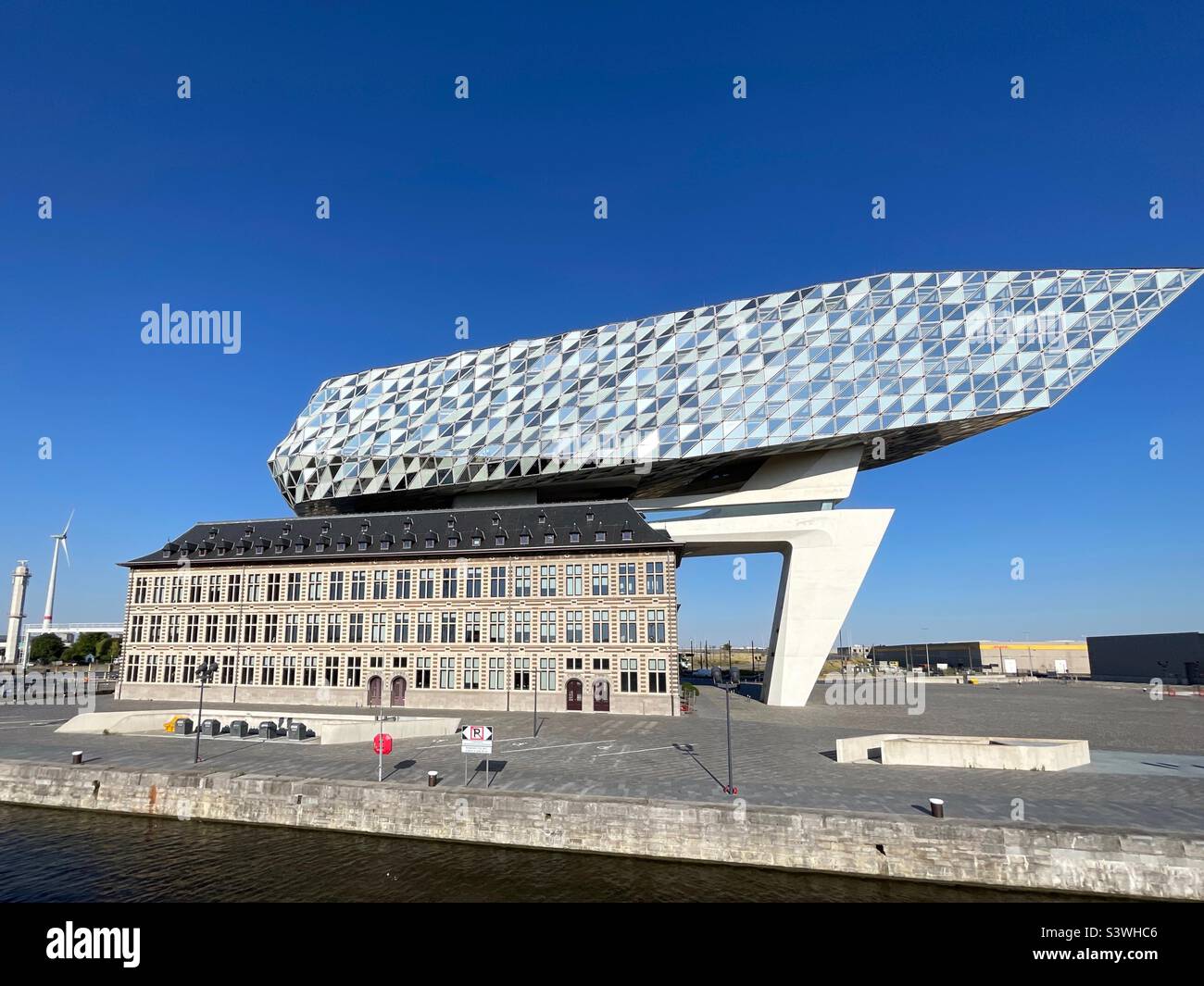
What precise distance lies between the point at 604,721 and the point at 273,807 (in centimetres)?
2322

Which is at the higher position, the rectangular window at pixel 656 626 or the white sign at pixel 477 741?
the rectangular window at pixel 656 626

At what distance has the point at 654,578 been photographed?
50.1 meters

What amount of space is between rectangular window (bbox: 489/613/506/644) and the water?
1143 inches

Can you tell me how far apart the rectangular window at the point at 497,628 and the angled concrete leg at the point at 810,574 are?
16.6 metres

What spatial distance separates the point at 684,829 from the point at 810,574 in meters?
37.3

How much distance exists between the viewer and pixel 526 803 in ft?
69.9

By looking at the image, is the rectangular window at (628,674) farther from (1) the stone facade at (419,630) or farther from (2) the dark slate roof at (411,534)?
(2) the dark slate roof at (411,534)

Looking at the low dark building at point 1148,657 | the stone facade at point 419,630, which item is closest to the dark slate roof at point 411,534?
the stone facade at point 419,630

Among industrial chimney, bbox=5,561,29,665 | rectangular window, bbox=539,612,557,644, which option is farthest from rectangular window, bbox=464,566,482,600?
industrial chimney, bbox=5,561,29,665

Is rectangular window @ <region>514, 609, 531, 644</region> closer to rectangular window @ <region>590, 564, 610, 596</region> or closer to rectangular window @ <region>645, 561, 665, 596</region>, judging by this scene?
rectangular window @ <region>590, 564, 610, 596</region>

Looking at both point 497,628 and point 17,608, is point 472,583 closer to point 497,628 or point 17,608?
point 497,628

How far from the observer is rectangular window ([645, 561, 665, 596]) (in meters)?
49.9

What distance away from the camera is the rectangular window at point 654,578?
164ft
